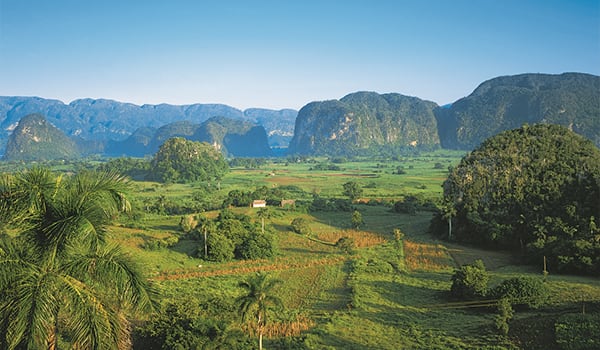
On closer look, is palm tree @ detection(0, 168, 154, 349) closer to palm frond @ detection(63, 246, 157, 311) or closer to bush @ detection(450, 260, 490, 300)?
palm frond @ detection(63, 246, 157, 311)

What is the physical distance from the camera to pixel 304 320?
743 inches

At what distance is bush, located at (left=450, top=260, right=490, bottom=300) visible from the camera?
2117cm

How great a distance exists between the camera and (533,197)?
111 feet

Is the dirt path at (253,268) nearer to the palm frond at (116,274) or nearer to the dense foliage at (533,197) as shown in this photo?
the dense foliage at (533,197)

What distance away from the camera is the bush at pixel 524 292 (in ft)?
63.2

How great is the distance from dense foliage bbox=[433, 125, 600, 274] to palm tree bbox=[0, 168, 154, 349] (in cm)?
2673

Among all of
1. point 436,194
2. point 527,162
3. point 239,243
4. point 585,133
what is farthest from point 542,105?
point 239,243

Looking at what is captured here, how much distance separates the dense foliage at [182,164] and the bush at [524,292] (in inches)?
3062

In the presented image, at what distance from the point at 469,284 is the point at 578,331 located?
21.3 ft

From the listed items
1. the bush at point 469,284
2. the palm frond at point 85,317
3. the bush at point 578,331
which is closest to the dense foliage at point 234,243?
the bush at point 469,284

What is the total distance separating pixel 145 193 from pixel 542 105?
6442 inches

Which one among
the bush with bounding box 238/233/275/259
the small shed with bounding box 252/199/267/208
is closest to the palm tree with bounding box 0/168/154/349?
the bush with bounding box 238/233/275/259

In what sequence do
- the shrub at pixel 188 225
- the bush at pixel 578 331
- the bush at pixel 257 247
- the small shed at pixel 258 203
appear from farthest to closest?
the small shed at pixel 258 203 → the shrub at pixel 188 225 → the bush at pixel 257 247 → the bush at pixel 578 331

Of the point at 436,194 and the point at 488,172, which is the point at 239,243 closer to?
the point at 488,172
